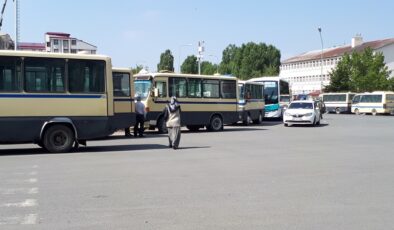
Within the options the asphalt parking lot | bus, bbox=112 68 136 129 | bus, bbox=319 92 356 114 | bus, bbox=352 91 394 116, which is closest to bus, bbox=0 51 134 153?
the asphalt parking lot

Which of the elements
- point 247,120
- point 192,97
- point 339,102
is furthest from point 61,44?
point 192,97

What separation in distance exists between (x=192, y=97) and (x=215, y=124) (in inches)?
89.8

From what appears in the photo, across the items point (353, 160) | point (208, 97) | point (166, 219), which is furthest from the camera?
point (208, 97)

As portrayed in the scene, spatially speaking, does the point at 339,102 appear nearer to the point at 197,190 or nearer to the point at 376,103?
the point at 376,103

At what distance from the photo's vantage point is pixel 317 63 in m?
111

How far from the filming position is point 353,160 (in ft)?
46.0

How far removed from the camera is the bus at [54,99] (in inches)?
583

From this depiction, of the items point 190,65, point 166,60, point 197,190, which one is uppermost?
point 166,60

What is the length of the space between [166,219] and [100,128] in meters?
9.33

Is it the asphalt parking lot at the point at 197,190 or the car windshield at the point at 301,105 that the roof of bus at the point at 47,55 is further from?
the car windshield at the point at 301,105

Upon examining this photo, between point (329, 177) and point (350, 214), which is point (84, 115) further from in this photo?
point (350, 214)

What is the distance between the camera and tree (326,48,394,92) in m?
73.8

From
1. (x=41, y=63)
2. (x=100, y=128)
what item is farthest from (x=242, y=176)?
(x=41, y=63)

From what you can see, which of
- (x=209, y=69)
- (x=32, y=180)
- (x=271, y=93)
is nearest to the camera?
(x=32, y=180)
